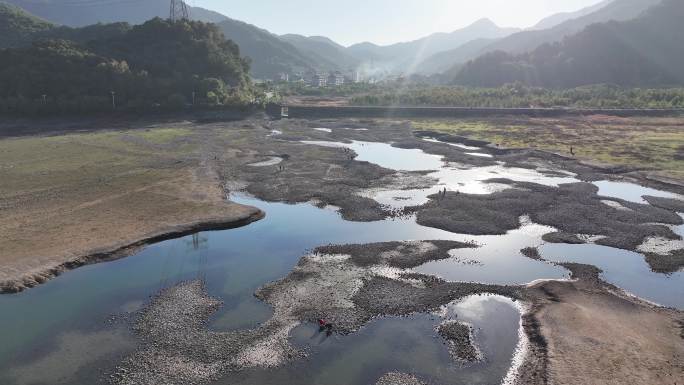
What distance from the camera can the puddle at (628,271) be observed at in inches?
1268

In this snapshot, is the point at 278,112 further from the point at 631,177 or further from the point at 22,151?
the point at 631,177

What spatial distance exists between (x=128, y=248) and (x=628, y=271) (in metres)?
44.6

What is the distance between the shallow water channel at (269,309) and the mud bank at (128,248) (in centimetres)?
69

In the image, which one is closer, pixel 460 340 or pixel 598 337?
pixel 598 337

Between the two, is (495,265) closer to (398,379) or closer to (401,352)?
(401,352)

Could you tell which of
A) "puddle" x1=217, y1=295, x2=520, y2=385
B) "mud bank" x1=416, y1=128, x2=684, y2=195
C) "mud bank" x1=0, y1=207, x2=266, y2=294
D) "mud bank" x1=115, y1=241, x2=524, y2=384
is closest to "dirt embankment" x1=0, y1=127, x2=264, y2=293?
"mud bank" x1=0, y1=207, x2=266, y2=294

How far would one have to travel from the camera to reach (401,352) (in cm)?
2572

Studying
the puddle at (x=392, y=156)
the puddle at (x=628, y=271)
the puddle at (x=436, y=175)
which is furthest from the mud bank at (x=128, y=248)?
the puddle at (x=392, y=156)

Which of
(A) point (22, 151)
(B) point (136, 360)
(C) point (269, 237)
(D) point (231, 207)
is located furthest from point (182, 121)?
(B) point (136, 360)

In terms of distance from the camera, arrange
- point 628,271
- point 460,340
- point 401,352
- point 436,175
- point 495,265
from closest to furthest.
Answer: point 401,352 < point 460,340 < point 628,271 < point 495,265 < point 436,175

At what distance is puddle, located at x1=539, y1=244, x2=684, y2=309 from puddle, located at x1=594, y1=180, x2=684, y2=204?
19.2 m

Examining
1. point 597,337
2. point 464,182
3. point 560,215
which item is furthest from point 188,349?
point 464,182

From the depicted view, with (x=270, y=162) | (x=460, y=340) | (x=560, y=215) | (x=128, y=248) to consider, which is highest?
(x=270, y=162)

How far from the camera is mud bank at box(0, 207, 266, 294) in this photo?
3198 centimetres
